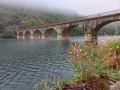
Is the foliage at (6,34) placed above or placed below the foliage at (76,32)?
below

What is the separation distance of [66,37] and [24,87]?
4837 centimetres

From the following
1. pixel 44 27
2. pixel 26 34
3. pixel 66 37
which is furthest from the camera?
pixel 26 34

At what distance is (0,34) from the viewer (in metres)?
77.1

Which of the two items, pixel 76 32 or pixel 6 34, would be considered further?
pixel 76 32

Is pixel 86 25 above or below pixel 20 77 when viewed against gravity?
above

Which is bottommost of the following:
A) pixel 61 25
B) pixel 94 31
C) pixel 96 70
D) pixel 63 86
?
pixel 63 86

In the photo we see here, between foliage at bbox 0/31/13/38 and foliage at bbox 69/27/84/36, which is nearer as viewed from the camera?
foliage at bbox 0/31/13/38

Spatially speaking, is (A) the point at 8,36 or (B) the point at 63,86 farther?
(A) the point at 8,36

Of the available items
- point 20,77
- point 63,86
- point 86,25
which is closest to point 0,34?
point 86,25

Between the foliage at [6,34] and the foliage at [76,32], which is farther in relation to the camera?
the foliage at [76,32]

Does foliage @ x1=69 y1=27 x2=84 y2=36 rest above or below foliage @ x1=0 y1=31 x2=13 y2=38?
above

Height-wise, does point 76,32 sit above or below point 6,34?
above

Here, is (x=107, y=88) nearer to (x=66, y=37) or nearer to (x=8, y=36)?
(x=66, y=37)

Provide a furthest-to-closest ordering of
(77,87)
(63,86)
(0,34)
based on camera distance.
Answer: (0,34) → (63,86) → (77,87)
